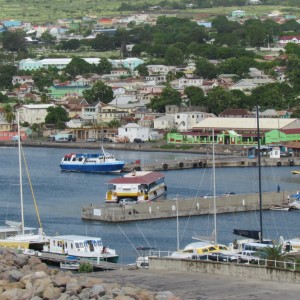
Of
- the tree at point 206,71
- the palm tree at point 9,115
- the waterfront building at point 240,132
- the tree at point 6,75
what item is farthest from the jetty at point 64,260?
the tree at point 6,75

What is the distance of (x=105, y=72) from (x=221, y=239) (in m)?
53.7

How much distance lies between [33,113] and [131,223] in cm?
3279

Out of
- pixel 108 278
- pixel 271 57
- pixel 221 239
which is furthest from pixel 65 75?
pixel 108 278

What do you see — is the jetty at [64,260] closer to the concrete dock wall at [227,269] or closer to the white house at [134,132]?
the concrete dock wall at [227,269]

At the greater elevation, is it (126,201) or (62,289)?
(62,289)

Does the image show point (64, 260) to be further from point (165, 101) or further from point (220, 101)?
point (165, 101)

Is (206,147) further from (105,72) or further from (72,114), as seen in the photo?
(105,72)

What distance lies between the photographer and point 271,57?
79625mm

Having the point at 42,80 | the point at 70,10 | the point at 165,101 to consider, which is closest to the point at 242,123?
the point at 165,101

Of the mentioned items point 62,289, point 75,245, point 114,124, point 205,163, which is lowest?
point 114,124

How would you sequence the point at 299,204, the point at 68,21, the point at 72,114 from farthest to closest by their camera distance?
1. the point at 68,21
2. the point at 72,114
3. the point at 299,204

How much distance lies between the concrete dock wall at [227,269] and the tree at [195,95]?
43220mm

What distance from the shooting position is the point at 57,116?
56812 millimetres

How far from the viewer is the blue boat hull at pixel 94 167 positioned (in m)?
39.9
